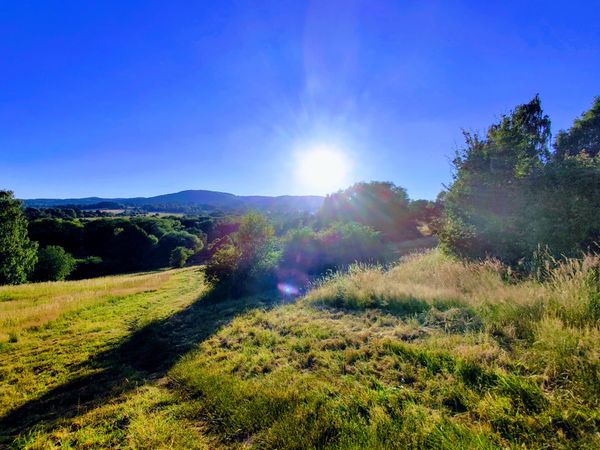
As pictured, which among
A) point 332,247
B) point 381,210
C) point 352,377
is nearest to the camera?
point 352,377

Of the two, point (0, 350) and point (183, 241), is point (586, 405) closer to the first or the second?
point (0, 350)

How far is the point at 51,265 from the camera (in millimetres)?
37344

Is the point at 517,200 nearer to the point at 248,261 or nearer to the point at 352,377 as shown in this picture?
the point at 352,377

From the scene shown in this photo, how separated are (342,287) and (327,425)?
18.6 ft

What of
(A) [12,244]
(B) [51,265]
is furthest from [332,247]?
(B) [51,265]

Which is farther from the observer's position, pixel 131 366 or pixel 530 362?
pixel 131 366

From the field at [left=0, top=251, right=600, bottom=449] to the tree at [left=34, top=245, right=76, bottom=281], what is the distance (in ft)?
132

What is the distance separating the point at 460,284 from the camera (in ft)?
22.5

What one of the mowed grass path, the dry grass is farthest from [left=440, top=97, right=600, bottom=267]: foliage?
the dry grass

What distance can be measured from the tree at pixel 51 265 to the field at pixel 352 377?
132 ft

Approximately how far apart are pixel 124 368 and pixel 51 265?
4496cm

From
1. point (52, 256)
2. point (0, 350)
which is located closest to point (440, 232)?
point (0, 350)

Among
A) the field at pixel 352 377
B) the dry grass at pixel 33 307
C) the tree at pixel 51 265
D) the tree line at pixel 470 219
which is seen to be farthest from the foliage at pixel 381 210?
the tree at pixel 51 265

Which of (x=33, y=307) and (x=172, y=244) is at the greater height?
(x=33, y=307)
